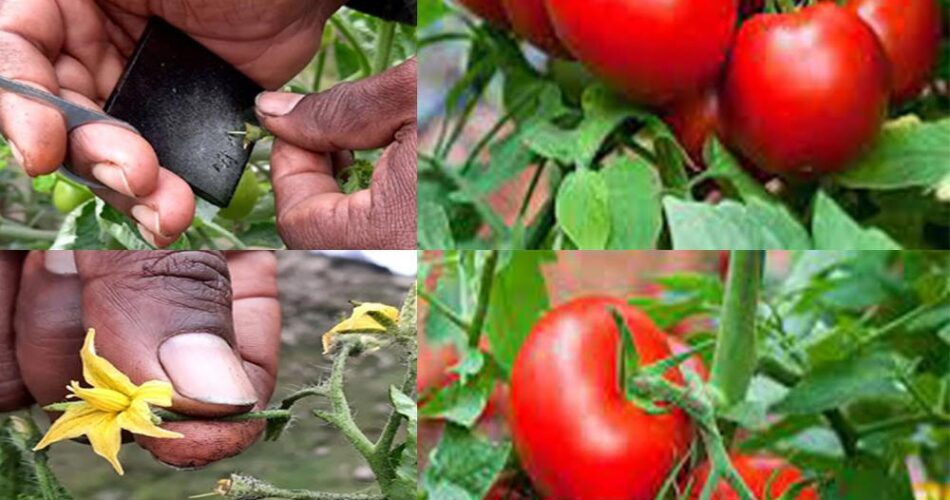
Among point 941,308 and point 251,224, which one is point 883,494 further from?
point 251,224

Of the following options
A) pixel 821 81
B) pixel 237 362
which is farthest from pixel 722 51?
pixel 237 362

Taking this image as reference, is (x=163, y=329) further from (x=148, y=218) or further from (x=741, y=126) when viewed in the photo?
(x=741, y=126)

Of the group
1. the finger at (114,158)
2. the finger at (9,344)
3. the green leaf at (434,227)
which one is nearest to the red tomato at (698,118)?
the green leaf at (434,227)

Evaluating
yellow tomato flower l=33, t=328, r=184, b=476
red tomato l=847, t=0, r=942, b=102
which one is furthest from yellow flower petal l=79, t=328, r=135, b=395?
red tomato l=847, t=0, r=942, b=102

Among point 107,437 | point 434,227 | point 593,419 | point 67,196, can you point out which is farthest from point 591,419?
point 67,196

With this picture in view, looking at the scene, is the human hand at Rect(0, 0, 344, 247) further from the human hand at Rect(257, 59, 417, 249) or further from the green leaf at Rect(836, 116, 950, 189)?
the green leaf at Rect(836, 116, 950, 189)

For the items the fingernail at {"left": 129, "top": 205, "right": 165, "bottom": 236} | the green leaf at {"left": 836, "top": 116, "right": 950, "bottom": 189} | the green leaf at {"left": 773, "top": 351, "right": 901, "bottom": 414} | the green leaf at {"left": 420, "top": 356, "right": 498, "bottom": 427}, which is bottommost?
the green leaf at {"left": 420, "top": 356, "right": 498, "bottom": 427}
